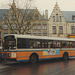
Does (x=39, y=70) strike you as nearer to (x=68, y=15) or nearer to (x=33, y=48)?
(x=33, y=48)

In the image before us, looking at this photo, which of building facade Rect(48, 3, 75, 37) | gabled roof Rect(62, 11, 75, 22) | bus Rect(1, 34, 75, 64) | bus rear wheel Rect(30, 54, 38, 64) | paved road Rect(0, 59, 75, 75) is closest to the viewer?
paved road Rect(0, 59, 75, 75)

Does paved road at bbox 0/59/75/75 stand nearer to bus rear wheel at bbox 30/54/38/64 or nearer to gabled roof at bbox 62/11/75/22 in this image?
bus rear wheel at bbox 30/54/38/64

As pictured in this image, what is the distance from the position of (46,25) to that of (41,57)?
26709mm

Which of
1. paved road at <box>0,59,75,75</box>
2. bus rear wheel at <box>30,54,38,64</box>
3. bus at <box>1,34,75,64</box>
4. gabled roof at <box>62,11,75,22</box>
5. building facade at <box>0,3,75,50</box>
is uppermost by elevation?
gabled roof at <box>62,11,75,22</box>

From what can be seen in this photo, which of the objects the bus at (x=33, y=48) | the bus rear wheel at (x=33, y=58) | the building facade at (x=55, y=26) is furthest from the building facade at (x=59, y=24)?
the bus rear wheel at (x=33, y=58)

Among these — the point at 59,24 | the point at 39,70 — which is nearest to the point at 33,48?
the point at 39,70

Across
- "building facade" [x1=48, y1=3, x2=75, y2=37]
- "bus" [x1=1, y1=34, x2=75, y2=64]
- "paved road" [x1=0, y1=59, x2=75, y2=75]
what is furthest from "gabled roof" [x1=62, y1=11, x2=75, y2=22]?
"paved road" [x1=0, y1=59, x2=75, y2=75]

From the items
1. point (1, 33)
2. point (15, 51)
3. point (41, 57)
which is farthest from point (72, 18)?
point (15, 51)

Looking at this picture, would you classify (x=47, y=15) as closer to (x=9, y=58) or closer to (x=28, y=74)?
(x=9, y=58)

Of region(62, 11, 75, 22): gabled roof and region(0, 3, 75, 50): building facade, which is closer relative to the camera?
region(0, 3, 75, 50): building facade

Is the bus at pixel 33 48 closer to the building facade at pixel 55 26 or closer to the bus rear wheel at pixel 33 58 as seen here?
the bus rear wheel at pixel 33 58

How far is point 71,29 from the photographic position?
43562mm

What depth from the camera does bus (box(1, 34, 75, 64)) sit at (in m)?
14.5

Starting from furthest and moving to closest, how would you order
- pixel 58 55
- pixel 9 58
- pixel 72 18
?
pixel 72 18, pixel 58 55, pixel 9 58
